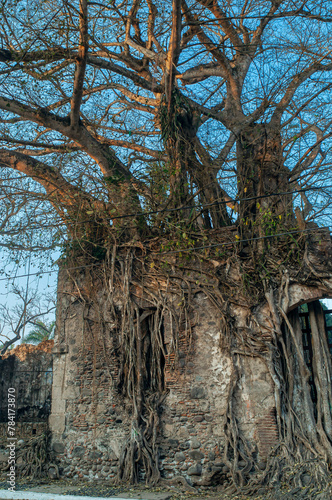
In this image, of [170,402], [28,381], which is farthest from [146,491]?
[28,381]

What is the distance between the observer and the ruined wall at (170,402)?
6.48m

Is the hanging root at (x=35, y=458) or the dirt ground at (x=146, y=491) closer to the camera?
the dirt ground at (x=146, y=491)

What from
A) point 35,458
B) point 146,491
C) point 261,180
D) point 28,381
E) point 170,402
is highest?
point 261,180

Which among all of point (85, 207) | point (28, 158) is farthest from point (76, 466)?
point (28, 158)

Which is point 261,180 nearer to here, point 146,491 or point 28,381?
point 146,491

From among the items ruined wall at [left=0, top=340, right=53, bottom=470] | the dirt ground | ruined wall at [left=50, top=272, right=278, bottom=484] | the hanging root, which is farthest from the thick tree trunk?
ruined wall at [left=0, top=340, right=53, bottom=470]

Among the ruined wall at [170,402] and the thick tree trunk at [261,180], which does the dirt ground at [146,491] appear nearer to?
the ruined wall at [170,402]

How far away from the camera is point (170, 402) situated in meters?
6.92

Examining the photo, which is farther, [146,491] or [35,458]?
[35,458]

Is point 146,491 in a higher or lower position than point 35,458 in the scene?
lower

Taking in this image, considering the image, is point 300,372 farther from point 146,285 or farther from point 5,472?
point 5,472

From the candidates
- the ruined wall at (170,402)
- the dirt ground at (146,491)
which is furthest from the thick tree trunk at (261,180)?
the dirt ground at (146,491)

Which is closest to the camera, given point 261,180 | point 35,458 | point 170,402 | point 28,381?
point 170,402

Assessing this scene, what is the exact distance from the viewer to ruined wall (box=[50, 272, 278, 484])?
6480 millimetres
